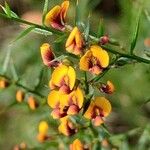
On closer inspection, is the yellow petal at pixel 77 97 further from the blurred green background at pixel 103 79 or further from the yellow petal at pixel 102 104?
the blurred green background at pixel 103 79

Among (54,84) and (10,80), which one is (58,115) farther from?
(10,80)

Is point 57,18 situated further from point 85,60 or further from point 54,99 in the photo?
point 54,99

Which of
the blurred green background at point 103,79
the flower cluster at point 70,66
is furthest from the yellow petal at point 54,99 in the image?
the blurred green background at point 103,79

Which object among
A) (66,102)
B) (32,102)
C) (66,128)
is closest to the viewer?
(66,102)

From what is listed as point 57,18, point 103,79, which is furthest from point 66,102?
point 103,79

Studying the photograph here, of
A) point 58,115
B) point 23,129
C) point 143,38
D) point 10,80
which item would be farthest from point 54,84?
point 23,129

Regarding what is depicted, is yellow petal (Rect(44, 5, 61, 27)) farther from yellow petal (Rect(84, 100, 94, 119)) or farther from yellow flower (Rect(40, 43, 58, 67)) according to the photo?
yellow petal (Rect(84, 100, 94, 119))

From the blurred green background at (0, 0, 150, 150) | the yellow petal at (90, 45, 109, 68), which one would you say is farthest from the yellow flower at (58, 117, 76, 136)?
the blurred green background at (0, 0, 150, 150)
